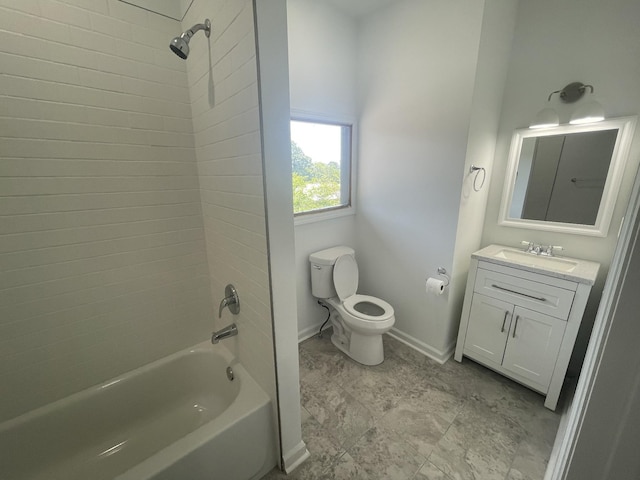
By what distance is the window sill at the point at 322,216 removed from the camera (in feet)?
6.73

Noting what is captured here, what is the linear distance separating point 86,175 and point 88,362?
101 cm

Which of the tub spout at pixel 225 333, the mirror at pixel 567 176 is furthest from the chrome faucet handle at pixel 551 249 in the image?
the tub spout at pixel 225 333

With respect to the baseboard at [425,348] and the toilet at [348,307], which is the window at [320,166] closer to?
the toilet at [348,307]

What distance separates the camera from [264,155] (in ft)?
3.13

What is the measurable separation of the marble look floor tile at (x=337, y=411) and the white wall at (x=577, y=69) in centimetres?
157

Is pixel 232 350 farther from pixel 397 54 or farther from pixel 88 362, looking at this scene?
pixel 397 54

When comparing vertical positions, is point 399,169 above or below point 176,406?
above

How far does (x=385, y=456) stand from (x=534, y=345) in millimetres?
1151

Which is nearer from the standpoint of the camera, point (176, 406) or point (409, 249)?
point (176, 406)

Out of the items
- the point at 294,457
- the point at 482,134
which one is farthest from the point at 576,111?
the point at 294,457

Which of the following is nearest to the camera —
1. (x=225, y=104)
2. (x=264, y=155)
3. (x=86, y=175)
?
(x=264, y=155)

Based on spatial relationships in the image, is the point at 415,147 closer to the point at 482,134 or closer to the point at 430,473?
the point at 482,134

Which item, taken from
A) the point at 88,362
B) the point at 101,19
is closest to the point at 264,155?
the point at 101,19

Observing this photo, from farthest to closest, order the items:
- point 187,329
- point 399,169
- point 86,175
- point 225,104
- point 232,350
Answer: point 399,169
point 187,329
point 232,350
point 86,175
point 225,104
